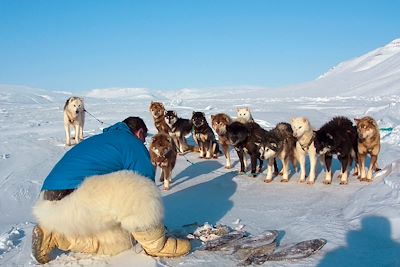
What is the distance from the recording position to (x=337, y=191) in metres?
6.92

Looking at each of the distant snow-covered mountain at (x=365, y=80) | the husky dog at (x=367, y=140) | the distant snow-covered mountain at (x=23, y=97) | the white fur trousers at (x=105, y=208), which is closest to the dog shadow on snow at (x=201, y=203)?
the white fur trousers at (x=105, y=208)

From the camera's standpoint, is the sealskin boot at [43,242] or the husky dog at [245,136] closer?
the sealskin boot at [43,242]

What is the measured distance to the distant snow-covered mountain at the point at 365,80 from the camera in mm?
41281

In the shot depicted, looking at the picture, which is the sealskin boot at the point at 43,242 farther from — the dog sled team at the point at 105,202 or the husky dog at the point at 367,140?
the husky dog at the point at 367,140

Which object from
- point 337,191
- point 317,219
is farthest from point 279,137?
point 317,219

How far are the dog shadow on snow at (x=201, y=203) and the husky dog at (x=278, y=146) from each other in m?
0.71

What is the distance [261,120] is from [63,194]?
1493 cm

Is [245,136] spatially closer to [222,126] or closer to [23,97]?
[222,126]

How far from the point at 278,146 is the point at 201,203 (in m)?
1.72

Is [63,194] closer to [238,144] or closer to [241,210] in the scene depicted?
[241,210]

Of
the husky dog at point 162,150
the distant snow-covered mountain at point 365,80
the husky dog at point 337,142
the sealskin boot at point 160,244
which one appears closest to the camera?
the sealskin boot at point 160,244

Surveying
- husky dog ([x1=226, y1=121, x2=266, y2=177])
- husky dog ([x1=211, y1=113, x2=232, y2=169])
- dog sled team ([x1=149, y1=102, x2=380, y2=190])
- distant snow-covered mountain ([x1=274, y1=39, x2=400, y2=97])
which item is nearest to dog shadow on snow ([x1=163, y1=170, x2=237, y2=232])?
dog sled team ([x1=149, y1=102, x2=380, y2=190])

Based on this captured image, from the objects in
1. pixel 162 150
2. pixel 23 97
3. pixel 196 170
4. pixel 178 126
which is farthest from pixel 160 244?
pixel 23 97

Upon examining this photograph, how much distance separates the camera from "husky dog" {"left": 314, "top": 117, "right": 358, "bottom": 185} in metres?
7.12
